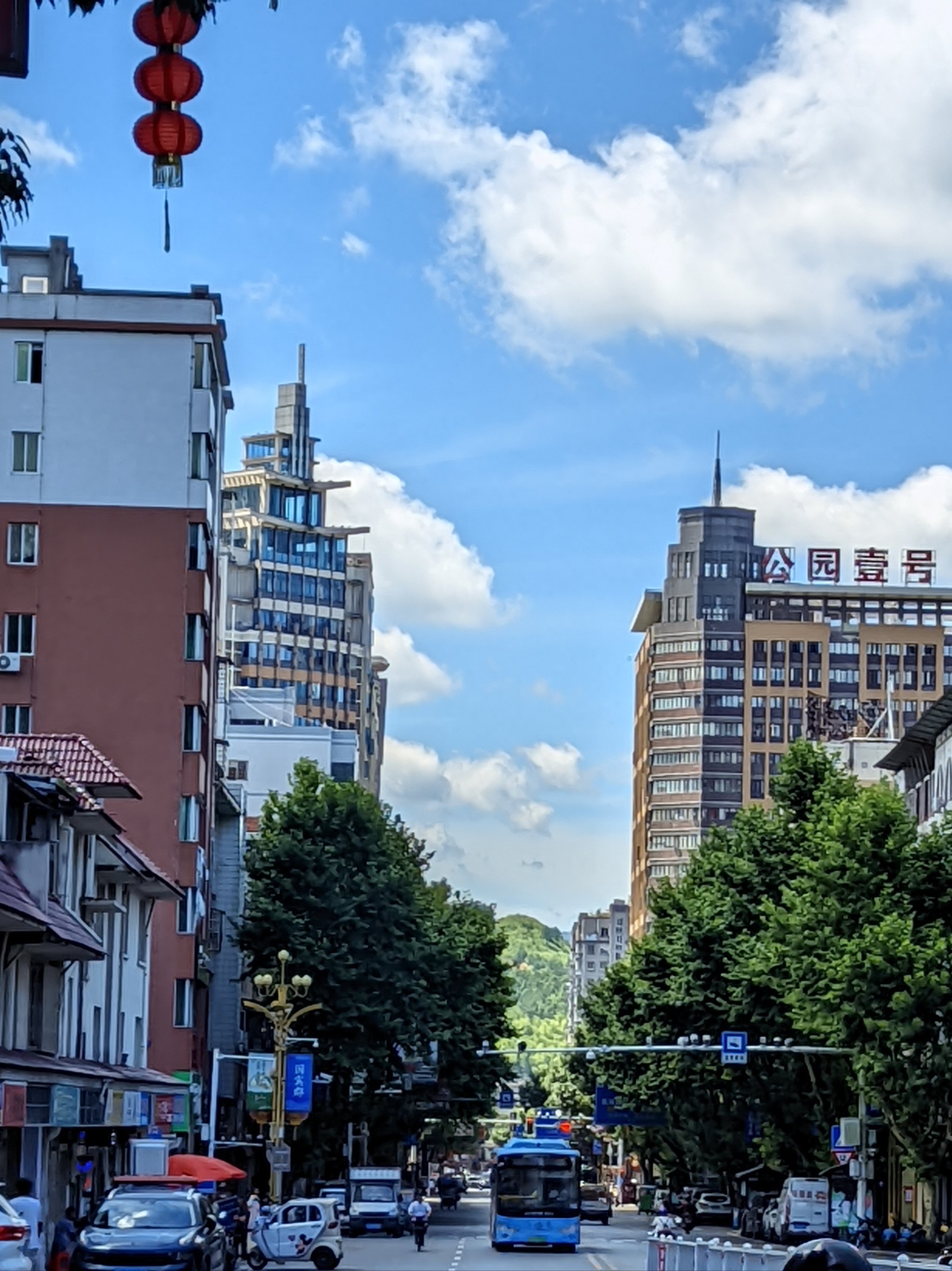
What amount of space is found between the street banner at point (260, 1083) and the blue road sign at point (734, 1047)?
42.5 feet

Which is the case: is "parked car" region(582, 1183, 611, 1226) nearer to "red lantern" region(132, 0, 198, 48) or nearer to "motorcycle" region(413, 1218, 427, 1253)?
"motorcycle" region(413, 1218, 427, 1253)

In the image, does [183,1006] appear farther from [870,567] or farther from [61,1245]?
[870,567]

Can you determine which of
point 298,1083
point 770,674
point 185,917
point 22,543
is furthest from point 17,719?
point 770,674

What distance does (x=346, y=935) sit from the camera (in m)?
76.6

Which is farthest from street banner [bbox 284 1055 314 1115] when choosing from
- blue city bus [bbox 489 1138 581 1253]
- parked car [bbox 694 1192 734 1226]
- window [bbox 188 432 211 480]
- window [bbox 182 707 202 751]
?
parked car [bbox 694 1192 734 1226]

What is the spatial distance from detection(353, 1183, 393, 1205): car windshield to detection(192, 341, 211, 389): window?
27436 millimetres

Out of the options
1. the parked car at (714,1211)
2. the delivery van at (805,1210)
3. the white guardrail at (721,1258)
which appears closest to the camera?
the white guardrail at (721,1258)

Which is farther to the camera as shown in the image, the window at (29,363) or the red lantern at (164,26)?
the window at (29,363)

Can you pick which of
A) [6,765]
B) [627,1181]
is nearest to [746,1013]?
[6,765]

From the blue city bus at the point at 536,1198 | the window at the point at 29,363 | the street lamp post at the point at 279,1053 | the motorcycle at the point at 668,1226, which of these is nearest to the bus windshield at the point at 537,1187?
the blue city bus at the point at 536,1198

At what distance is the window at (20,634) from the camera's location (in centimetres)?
6819

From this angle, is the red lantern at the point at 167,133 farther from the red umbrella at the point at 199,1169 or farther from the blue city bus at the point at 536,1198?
the blue city bus at the point at 536,1198

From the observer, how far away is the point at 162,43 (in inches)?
372

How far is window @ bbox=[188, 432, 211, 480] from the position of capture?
226 feet
